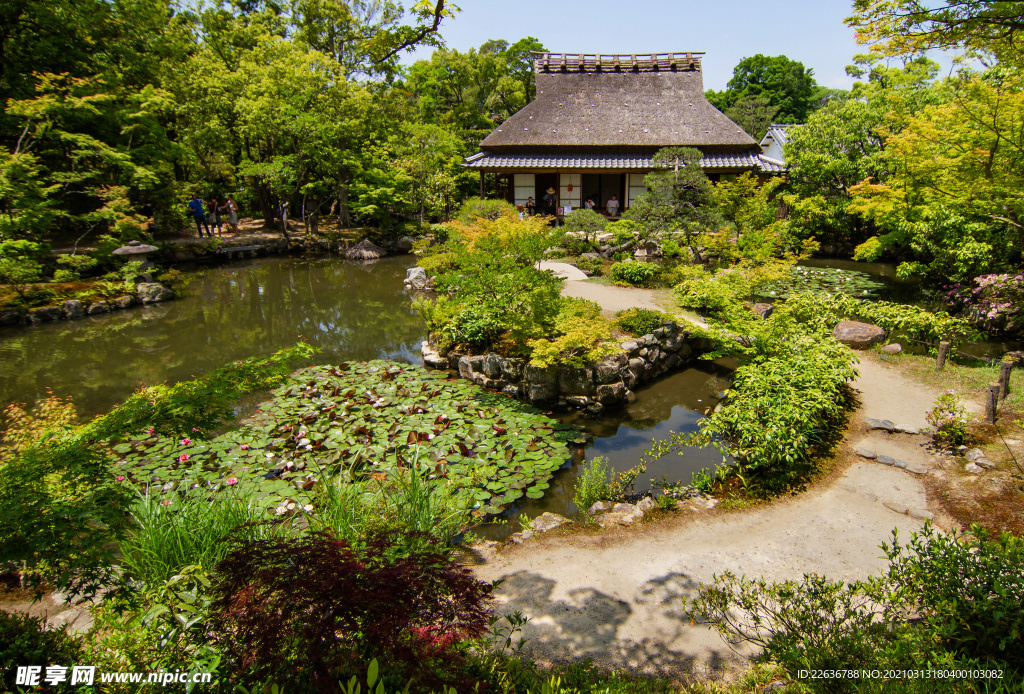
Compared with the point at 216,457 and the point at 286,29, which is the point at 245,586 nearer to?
the point at 216,457

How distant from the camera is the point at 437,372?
28.5ft

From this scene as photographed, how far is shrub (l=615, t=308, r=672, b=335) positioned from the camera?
29.3 ft

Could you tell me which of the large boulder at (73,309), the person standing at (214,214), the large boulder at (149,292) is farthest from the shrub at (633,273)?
the person standing at (214,214)

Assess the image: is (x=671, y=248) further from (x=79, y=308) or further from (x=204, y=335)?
(x=79, y=308)

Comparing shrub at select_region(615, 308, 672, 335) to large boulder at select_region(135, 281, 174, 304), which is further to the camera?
large boulder at select_region(135, 281, 174, 304)

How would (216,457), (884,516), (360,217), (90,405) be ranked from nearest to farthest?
→ (884,516) → (216,457) → (90,405) → (360,217)

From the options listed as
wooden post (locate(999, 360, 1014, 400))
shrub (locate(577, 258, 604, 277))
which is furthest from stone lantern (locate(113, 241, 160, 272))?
wooden post (locate(999, 360, 1014, 400))

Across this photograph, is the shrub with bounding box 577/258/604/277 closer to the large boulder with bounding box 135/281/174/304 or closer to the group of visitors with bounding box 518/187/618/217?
the group of visitors with bounding box 518/187/618/217

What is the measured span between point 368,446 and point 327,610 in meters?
4.13

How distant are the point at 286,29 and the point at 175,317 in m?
22.4

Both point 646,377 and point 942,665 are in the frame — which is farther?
→ point 646,377

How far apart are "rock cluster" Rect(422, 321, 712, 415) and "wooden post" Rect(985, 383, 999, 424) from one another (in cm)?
427

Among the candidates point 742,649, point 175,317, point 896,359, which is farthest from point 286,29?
point 742,649

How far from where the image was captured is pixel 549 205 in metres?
20.2
